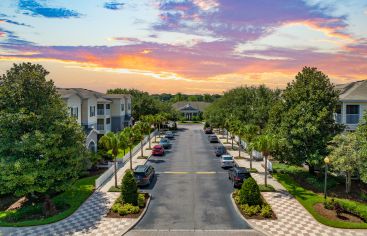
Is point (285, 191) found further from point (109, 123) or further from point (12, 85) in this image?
point (109, 123)

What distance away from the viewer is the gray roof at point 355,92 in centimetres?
3522

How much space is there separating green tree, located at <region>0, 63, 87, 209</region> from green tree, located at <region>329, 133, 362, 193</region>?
64.5ft

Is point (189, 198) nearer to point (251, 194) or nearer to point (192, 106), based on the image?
point (251, 194)

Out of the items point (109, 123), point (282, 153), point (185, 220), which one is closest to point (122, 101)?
point (109, 123)

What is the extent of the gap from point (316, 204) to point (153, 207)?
12.0 meters

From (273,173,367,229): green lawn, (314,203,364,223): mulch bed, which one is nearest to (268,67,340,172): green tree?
(273,173,367,229): green lawn

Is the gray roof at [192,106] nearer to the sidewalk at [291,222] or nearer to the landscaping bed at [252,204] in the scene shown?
the sidewalk at [291,222]

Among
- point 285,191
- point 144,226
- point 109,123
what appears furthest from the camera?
point 109,123

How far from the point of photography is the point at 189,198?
2603 cm

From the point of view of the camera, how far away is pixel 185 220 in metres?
21.4

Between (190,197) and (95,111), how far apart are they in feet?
92.3

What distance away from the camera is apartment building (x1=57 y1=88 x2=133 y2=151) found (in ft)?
133

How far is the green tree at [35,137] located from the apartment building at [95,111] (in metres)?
6.85

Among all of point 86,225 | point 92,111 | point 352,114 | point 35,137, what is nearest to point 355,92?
point 352,114
